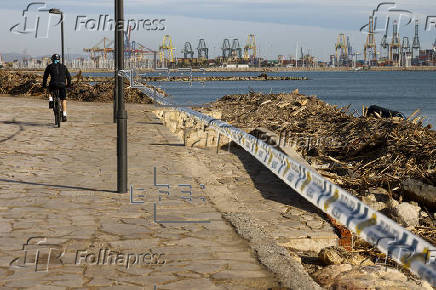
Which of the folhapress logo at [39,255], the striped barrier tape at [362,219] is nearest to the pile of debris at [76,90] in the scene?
the striped barrier tape at [362,219]

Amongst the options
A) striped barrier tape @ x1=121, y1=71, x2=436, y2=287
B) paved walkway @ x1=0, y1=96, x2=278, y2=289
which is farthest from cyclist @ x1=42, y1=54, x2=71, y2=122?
striped barrier tape @ x1=121, y1=71, x2=436, y2=287

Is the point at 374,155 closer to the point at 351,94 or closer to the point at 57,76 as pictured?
the point at 57,76

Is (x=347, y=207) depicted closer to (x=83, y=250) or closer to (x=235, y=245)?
(x=235, y=245)

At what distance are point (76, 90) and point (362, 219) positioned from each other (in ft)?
88.2

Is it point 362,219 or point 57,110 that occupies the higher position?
point 57,110

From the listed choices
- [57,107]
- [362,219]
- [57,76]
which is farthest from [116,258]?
[57,76]

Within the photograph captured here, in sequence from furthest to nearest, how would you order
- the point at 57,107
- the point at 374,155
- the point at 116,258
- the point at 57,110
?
the point at 57,107 → the point at 57,110 → the point at 374,155 → the point at 116,258

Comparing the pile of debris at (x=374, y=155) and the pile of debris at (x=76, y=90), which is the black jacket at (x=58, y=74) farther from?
the pile of debris at (x=76, y=90)

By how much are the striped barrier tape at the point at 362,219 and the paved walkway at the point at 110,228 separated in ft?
4.22

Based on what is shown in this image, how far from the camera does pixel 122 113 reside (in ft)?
27.3

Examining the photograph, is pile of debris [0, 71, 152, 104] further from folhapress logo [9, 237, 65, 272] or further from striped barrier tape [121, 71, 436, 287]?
folhapress logo [9, 237, 65, 272]

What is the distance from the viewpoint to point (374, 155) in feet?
44.5

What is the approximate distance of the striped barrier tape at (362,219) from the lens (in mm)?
5523

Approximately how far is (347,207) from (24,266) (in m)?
3.53
